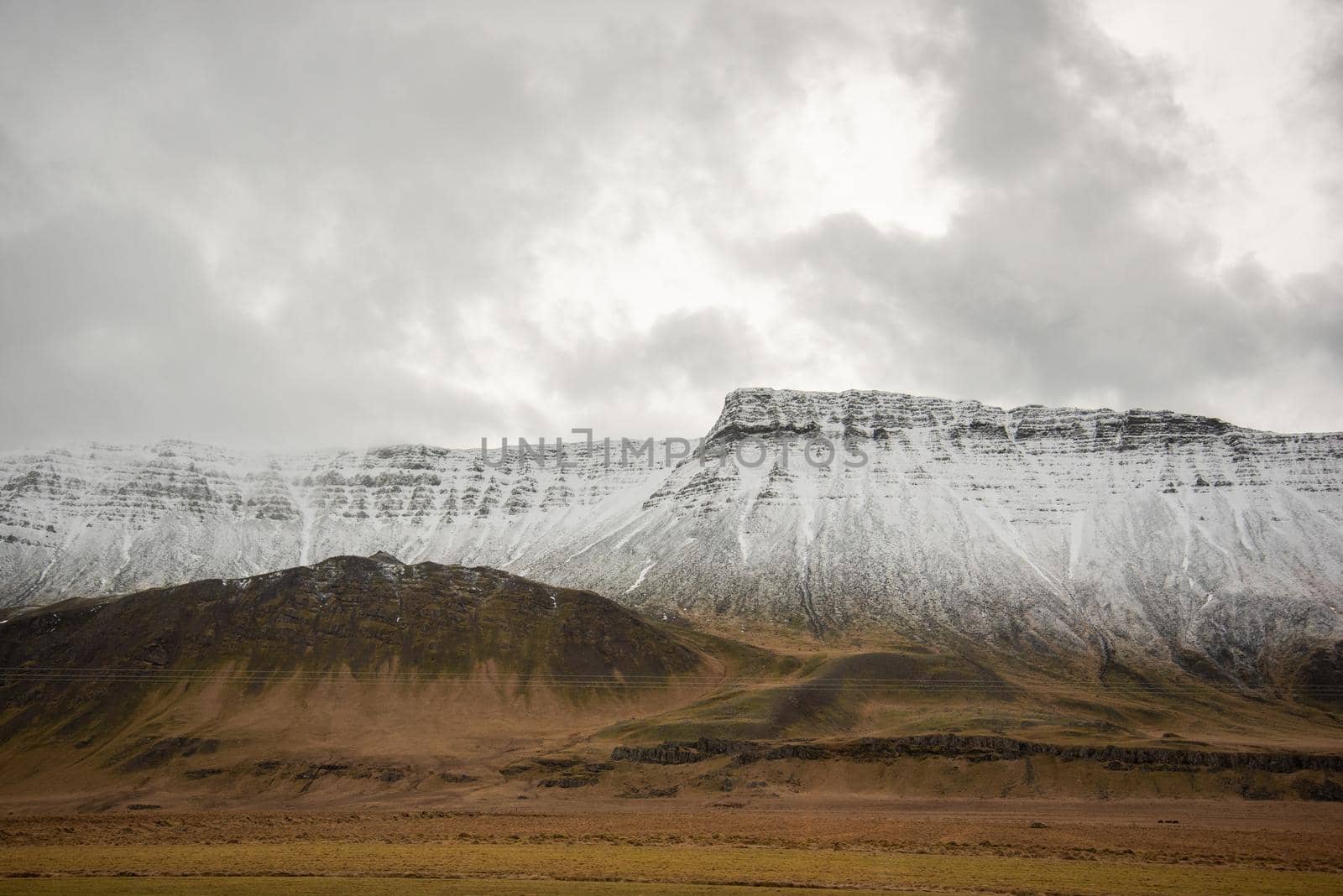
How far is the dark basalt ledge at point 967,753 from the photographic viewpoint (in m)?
86.0

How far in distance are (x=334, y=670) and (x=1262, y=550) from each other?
173 metres

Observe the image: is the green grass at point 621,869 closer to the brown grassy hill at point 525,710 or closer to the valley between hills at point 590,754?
the valley between hills at point 590,754

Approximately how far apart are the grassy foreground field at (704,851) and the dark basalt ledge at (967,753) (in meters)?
7.37

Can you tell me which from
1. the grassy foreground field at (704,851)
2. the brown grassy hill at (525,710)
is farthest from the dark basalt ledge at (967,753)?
the grassy foreground field at (704,851)

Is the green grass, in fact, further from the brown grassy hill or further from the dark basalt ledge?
the dark basalt ledge

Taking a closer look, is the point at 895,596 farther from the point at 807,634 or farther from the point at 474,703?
the point at 474,703

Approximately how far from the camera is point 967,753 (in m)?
90.4

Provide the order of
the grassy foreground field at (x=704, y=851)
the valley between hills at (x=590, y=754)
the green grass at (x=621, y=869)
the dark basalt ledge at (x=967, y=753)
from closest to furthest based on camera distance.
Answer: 1. the green grass at (x=621, y=869)
2. the grassy foreground field at (x=704, y=851)
3. the valley between hills at (x=590, y=754)
4. the dark basalt ledge at (x=967, y=753)

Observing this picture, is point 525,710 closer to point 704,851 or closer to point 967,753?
point 967,753

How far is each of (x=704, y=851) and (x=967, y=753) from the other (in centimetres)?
4036

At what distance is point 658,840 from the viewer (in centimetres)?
6328

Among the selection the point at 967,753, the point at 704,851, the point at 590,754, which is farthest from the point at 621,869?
the point at 590,754

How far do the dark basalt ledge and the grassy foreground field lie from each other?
7370 mm

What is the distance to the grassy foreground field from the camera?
159ft
